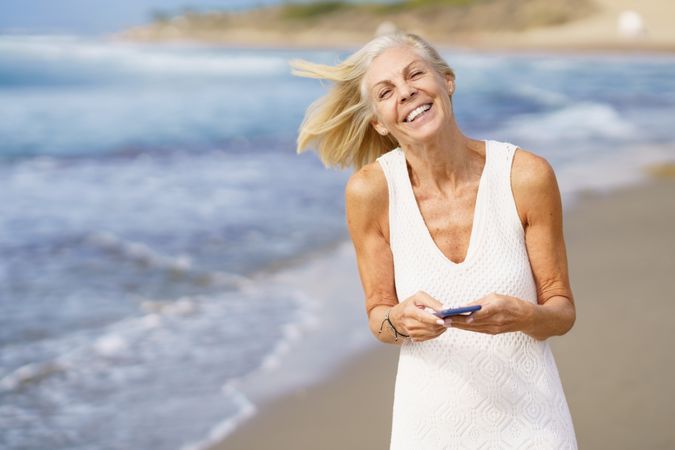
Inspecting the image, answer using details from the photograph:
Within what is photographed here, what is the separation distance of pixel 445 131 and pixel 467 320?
1.90ft

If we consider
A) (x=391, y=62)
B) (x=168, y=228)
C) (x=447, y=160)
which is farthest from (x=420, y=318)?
(x=168, y=228)

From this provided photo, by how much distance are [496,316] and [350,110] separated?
83 centimetres

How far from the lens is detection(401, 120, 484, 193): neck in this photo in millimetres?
2631

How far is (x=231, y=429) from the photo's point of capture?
15.8 feet

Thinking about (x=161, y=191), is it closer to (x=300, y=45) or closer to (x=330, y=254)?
(x=330, y=254)

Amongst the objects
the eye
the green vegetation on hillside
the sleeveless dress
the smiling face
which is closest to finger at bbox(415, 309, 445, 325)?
the sleeveless dress

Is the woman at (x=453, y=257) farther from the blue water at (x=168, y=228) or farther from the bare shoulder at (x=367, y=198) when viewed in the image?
the blue water at (x=168, y=228)

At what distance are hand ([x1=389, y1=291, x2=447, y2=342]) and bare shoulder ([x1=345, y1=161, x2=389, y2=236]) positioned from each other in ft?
1.05

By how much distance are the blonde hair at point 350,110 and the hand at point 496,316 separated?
0.73 m

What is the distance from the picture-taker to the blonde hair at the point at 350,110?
2.71m

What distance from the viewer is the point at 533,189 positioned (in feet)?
8.38

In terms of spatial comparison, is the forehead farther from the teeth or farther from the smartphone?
the smartphone

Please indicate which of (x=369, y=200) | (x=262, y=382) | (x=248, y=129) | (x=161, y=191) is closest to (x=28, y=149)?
(x=248, y=129)

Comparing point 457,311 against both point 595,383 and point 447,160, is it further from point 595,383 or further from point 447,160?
point 595,383
